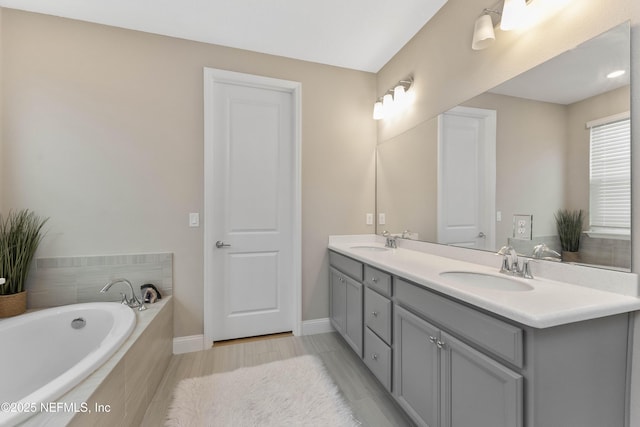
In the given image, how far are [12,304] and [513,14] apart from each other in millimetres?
3377

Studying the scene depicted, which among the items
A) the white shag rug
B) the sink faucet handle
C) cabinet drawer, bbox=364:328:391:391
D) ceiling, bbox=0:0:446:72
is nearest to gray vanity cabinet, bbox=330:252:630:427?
cabinet drawer, bbox=364:328:391:391

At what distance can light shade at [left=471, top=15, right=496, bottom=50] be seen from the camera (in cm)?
145

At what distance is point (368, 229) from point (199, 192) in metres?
1.63

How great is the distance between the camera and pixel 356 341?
199 centimetres

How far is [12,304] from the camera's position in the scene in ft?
5.71

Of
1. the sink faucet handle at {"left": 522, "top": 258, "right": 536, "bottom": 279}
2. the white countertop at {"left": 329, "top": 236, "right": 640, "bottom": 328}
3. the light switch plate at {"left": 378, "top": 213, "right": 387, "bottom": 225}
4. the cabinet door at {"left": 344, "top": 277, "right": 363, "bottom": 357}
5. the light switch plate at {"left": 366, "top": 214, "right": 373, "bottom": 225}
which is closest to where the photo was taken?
the white countertop at {"left": 329, "top": 236, "right": 640, "bottom": 328}

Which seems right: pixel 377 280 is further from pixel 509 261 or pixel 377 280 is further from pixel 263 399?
pixel 263 399

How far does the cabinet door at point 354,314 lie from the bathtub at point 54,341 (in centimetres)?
143

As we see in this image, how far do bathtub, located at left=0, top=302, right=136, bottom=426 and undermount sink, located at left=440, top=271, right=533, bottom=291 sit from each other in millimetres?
1757

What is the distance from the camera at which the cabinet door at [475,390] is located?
88cm

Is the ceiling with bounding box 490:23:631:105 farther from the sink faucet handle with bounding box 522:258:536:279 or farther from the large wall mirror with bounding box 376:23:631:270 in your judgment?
the sink faucet handle with bounding box 522:258:536:279

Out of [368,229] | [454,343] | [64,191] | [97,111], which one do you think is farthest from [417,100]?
[64,191]

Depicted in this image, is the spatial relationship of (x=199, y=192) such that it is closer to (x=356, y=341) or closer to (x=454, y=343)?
(x=356, y=341)

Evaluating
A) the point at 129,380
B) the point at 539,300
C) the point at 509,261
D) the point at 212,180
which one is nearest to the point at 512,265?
the point at 509,261
